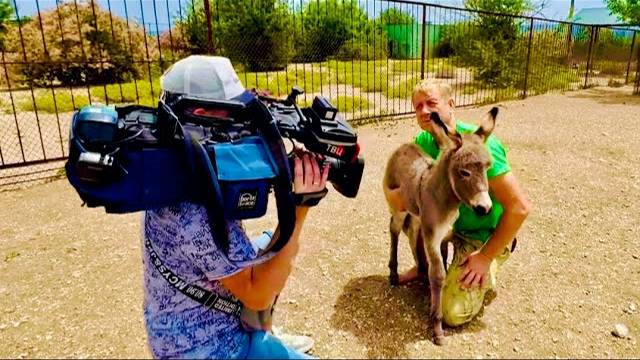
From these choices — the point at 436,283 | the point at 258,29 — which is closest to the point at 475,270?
the point at 436,283

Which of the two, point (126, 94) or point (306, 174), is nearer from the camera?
point (306, 174)

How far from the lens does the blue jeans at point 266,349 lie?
170 centimetres

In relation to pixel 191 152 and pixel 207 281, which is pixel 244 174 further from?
pixel 207 281

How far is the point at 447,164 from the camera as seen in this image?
9.81 ft

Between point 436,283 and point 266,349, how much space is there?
1732 mm

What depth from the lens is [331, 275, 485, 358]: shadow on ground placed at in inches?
124

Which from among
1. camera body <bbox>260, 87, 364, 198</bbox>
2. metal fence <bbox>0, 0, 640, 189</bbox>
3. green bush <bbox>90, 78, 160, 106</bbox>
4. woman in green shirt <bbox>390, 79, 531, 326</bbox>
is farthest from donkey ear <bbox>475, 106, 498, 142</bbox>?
green bush <bbox>90, 78, 160, 106</bbox>

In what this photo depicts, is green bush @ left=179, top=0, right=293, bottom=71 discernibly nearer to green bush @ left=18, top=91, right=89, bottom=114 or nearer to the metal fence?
the metal fence

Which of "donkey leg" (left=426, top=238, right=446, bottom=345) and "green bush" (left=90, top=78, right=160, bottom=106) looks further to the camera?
"green bush" (left=90, top=78, right=160, bottom=106)

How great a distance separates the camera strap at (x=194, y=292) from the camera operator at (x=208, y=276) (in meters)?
0.01

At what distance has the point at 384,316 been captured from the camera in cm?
344

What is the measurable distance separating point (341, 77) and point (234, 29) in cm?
549

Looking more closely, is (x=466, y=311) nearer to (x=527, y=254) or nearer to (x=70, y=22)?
(x=527, y=254)

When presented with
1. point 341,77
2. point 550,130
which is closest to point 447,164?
point 550,130
